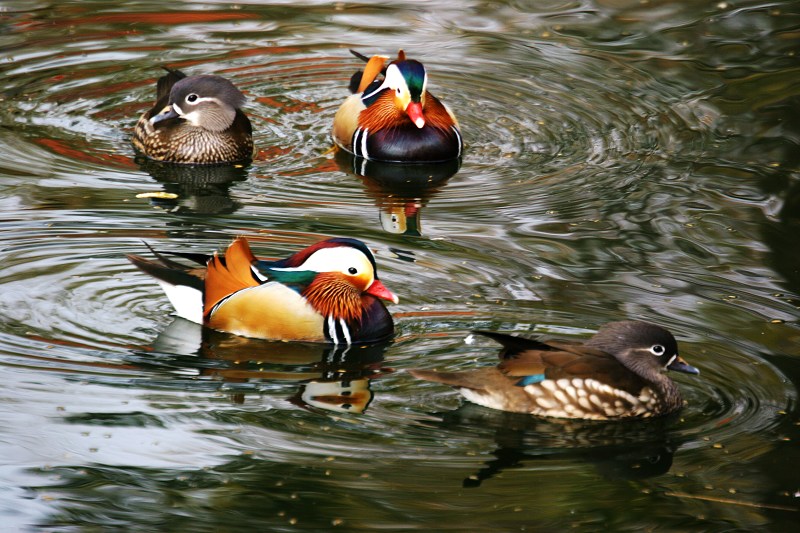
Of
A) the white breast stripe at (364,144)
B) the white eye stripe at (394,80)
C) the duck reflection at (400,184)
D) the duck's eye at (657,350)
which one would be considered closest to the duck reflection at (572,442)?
the duck's eye at (657,350)

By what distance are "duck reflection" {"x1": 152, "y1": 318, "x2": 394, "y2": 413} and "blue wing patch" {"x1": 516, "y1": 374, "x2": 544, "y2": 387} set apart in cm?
73

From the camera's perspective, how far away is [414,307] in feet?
25.9

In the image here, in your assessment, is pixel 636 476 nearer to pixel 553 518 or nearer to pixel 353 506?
pixel 553 518

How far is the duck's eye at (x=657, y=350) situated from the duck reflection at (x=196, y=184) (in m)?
3.67

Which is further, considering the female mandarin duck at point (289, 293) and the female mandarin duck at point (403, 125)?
the female mandarin duck at point (403, 125)

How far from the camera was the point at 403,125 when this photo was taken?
11.1m

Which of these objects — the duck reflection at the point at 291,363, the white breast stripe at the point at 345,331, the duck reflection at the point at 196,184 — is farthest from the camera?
the duck reflection at the point at 196,184

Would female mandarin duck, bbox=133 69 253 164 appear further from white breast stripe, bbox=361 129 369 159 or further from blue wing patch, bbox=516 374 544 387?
blue wing patch, bbox=516 374 544 387

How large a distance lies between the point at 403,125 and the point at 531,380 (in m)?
4.72

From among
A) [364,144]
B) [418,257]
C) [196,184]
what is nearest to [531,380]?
[418,257]

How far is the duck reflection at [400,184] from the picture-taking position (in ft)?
30.8

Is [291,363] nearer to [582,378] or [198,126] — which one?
[582,378]

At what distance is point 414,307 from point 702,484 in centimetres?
232

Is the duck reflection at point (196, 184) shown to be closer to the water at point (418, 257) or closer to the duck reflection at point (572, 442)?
the water at point (418, 257)
